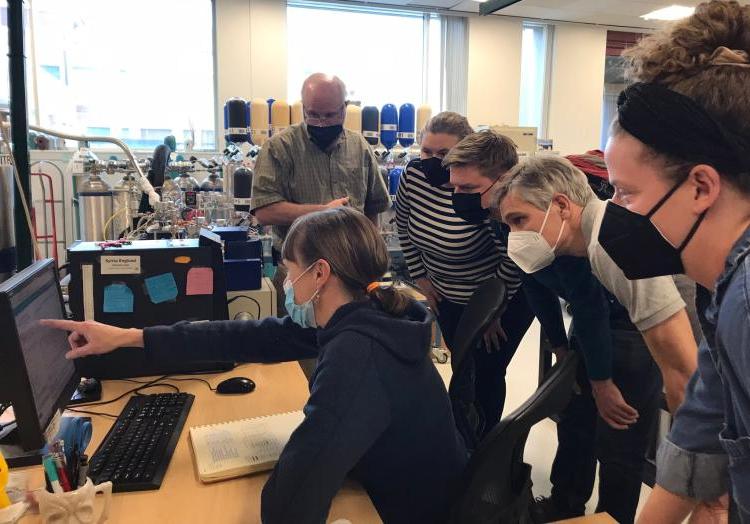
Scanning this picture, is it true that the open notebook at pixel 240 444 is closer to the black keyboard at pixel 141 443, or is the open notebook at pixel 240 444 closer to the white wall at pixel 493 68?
the black keyboard at pixel 141 443

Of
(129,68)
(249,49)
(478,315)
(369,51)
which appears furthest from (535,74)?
(478,315)

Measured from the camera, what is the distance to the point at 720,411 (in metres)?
0.89

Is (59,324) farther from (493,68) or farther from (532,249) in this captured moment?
(493,68)

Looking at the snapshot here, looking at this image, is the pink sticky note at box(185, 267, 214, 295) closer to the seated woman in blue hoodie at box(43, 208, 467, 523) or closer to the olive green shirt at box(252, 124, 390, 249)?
the seated woman in blue hoodie at box(43, 208, 467, 523)

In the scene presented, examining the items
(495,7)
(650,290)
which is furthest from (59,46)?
(650,290)

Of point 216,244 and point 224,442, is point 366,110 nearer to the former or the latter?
point 216,244

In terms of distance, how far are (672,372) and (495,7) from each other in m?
4.30

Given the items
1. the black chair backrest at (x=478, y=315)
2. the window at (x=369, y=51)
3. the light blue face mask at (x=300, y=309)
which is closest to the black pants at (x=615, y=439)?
the black chair backrest at (x=478, y=315)

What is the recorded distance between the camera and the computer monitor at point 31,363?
993 mm

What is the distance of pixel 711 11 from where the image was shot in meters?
0.74

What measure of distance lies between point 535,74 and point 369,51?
7.18ft

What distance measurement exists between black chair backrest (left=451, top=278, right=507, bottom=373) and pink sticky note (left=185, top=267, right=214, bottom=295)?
0.73 metres

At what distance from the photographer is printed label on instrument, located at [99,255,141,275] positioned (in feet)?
5.13

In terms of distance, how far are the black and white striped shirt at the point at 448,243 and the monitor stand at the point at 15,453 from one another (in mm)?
1472
